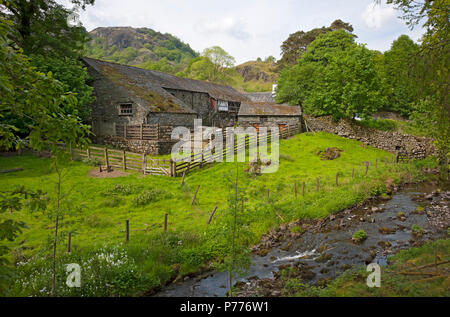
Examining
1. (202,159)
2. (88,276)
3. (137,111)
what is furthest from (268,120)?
(88,276)

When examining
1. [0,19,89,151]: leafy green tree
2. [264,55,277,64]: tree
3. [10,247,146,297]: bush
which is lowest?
[10,247,146,297]: bush

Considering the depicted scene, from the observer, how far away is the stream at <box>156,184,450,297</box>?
8711 millimetres

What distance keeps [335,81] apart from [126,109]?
24.3 m

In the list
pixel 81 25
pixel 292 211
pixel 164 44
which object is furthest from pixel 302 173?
pixel 164 44

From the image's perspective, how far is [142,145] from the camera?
80.4 ft

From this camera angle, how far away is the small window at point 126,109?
25991 millimetres

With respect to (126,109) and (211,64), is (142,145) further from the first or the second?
(211,64)

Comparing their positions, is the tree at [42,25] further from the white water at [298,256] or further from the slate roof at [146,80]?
the white water at [298,256]

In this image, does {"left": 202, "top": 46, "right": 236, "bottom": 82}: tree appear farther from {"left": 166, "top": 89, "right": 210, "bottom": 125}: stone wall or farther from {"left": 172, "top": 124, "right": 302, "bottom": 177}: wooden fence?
{"left": 172, "top": 124, "right": 302, "bottom": 177}: wooden fence

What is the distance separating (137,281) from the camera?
26.1 ft

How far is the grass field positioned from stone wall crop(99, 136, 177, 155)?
235 inches

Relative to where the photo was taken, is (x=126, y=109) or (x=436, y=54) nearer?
(x=436, y=54)

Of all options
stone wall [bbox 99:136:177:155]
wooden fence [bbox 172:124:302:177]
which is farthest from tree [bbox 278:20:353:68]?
stone wall [bbox 99:136:177:155]
